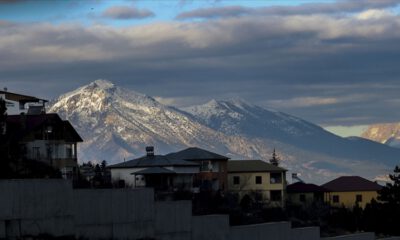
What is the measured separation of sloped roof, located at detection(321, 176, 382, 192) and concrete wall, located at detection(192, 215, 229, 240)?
218 feet

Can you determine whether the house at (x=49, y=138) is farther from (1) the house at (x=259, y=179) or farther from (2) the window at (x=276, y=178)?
(2) the window at (x=276, y=178)

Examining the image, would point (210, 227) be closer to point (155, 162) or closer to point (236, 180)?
point (155, 162)

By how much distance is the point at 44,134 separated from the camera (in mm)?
79000

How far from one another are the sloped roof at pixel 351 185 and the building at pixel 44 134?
42.8 m

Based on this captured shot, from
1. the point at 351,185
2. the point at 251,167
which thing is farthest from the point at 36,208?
the point at 351,185

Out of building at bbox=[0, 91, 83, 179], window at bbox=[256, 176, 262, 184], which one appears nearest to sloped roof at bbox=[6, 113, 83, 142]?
building at bbox=[0, 91, 83, 179]

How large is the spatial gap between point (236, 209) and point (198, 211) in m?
6.49

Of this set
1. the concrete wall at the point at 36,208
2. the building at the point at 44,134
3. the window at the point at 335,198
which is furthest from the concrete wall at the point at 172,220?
the window at the point at 335,198

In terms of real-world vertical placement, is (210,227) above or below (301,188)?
below

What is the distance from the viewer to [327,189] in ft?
389

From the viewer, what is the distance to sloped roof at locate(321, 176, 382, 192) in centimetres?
12156

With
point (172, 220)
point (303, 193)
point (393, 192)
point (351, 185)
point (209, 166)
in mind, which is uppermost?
point (209, 166)

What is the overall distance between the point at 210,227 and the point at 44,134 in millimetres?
28806

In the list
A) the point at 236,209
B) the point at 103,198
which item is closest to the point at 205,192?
the point at 236,209
